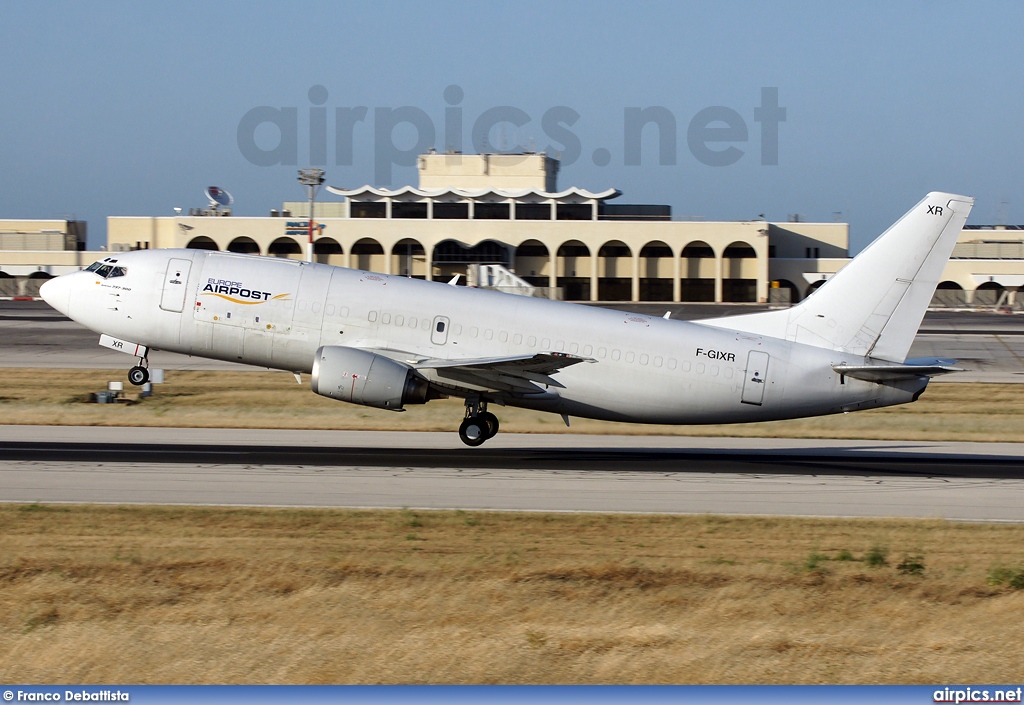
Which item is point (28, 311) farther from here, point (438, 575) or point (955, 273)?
point (955, 273)

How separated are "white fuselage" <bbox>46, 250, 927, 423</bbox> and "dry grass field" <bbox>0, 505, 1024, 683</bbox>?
7.29 meters

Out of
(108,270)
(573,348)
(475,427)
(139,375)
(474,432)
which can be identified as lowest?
(474,432)

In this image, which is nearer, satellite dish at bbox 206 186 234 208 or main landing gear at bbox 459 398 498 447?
main landing gear at bbox 459 398 498 447

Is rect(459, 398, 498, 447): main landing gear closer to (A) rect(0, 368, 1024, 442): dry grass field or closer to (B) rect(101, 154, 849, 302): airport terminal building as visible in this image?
(A) rect(0, 368, 1024, 442): dry grass field

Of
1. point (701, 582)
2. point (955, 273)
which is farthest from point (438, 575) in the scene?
point (955, 273)

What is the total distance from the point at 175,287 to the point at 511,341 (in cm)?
974

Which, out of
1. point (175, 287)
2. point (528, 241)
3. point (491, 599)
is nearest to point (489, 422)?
point (175, 287)

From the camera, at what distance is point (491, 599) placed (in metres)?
17.0

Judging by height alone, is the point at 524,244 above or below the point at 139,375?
above

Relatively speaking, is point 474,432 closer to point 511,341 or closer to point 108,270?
point 511,341

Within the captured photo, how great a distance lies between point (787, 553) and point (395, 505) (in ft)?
28.6

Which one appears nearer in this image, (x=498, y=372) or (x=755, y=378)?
(x=498, y=372)

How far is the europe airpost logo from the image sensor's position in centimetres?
2945

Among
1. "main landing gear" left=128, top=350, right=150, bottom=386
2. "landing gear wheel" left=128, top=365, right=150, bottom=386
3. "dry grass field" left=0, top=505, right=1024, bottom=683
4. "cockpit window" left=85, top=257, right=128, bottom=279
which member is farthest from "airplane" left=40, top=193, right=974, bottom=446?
"dry grass field" left=0, top=505, right=1024, bottom=683
